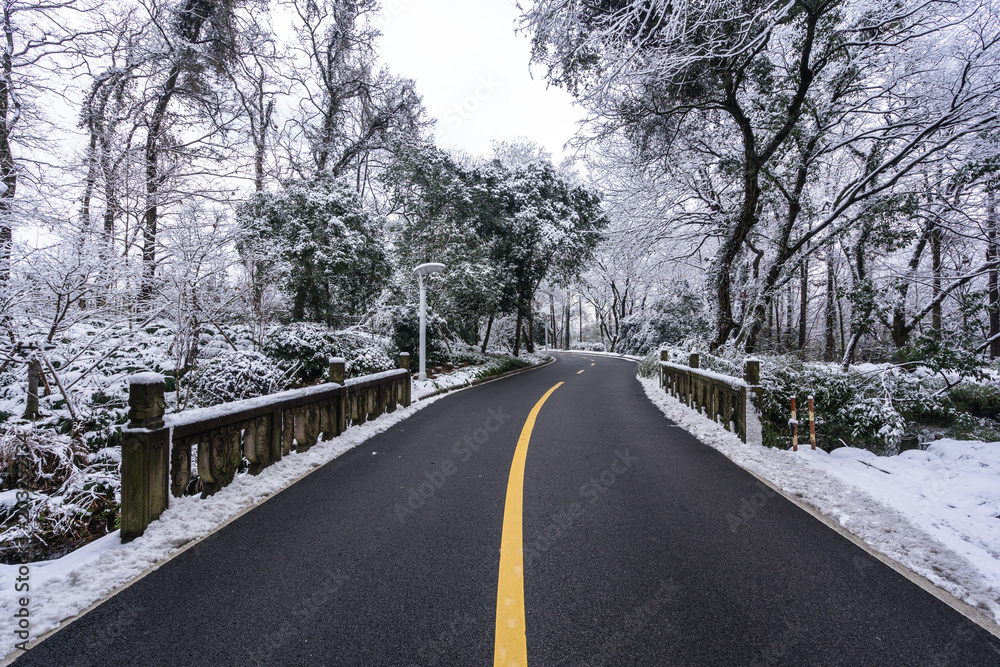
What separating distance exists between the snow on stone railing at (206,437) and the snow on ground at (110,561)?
5.2 inches

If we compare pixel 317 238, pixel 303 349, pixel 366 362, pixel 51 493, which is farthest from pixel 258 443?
pixel 317 238

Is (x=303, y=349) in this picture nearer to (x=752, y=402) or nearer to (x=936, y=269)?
(x=752, y=402)

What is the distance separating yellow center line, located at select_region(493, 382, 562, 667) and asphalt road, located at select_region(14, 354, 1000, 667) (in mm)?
46

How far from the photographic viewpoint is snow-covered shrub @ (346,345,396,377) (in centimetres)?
1034

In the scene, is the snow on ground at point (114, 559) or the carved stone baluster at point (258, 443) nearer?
the snow on ground at point (114, 559)

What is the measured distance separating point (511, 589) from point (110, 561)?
257cm

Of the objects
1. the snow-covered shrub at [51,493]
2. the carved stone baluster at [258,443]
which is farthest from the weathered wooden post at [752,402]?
the snow-covered shrub at [51,493]

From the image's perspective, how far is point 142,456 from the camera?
9.96 feet

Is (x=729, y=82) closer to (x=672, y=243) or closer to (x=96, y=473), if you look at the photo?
(x=672, y=243)

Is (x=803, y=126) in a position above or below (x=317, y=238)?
above

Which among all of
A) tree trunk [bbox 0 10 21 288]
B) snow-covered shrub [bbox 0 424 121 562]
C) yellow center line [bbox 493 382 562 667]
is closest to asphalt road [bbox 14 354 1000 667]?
yellow center line [bbox 493 382 562 667]

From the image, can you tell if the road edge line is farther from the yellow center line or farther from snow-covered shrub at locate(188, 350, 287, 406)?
snow-covered shrub at locate(188, 350, 287, 406)

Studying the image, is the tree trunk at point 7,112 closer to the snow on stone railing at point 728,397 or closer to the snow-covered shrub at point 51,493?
the snow-covered shrub at point 51,493

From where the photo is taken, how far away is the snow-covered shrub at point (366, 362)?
10336mm
